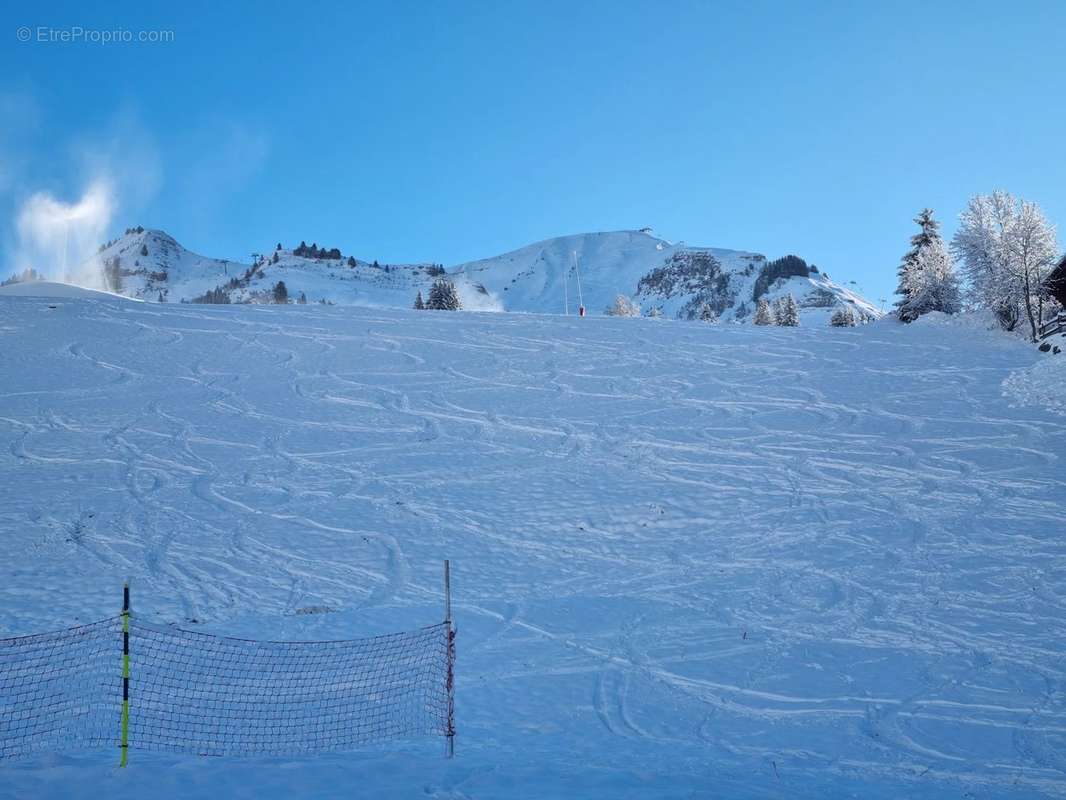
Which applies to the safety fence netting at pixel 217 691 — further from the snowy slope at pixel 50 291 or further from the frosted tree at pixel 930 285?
the frosted tree at pixel 930 285

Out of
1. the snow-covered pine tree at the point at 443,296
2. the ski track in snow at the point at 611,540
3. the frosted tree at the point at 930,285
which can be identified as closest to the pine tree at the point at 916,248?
the frosted tree at the point at 930,285

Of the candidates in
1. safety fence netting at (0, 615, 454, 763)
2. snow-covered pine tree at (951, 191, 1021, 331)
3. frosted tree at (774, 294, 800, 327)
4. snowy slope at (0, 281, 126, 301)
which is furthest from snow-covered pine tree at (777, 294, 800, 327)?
safety fence netting at (0, 615, 454, 763)

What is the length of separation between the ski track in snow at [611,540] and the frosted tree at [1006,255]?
483 inches

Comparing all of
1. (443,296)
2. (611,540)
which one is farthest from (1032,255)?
(443,296)

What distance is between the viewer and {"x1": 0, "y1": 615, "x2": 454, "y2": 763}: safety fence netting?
8.79 meters

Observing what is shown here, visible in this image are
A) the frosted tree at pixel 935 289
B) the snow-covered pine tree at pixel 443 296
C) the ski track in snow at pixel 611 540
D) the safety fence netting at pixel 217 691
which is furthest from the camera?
the snow-covered pine tree at pixel 443 296

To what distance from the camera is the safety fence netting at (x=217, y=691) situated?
346 inches

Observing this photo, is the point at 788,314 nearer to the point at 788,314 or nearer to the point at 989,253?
the point at 788,314

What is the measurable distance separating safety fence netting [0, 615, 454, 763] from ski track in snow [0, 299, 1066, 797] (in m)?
0.56

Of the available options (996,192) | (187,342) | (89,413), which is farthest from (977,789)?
(996,192)

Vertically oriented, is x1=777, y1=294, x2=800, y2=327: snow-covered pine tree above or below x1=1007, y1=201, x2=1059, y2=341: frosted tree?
above

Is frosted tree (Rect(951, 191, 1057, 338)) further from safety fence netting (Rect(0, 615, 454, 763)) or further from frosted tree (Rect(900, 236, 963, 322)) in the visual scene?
safety fence netting (Rect(0, 615, 454, 763))

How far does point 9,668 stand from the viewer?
1034 centimetres

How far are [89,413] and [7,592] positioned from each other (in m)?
10.8
